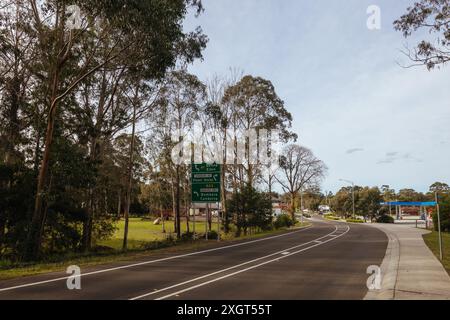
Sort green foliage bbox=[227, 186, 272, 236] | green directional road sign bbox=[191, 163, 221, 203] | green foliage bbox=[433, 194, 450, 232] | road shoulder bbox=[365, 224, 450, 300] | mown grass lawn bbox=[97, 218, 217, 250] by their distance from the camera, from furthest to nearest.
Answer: green foliage bbox=[227, 186, 272, 236] < green foliage bbox=[433, 194, 450, 232] < mown grass lawn bbox=[97, 218, 217, 250] < green directional road sign bbox=[191, 163, 221, 203] < road shoulder bbox=[365, 224, 450, 300]

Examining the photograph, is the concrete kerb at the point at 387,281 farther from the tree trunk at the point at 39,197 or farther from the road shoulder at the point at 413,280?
the tree trunk at the point at 39,197

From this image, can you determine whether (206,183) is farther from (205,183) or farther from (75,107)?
(75,107)

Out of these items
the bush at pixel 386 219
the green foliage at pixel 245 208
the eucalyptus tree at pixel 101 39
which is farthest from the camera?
the bush at pixel 386 219

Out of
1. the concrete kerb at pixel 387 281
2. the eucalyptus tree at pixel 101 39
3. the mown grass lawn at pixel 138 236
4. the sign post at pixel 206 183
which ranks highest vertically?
the eucalyptus tree at pixel 101 39

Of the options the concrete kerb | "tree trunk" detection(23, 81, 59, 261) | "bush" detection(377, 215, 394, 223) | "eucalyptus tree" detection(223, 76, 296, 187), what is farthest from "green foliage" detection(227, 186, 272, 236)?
"bush" detection(377, 215, 394, 223)

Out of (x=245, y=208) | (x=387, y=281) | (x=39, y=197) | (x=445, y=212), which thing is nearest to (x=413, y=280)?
(x=387, y=281)

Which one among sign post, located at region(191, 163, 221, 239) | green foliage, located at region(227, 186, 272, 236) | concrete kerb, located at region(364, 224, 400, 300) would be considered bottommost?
concrete kerb, located at region(364, 224, 400, 300)

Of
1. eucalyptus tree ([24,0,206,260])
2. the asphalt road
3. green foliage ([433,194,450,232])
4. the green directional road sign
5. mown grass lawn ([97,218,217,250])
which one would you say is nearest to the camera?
the asphalt road

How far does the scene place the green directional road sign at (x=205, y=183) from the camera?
2489 cm

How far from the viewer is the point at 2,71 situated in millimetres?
22031

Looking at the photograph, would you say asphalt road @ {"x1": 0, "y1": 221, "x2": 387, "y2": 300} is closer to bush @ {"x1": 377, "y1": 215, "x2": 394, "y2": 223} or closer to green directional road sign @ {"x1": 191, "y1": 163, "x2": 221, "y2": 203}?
green directional road sign @ {"x1": 191, "y1": 163, "x2": 221, "y2": 203}

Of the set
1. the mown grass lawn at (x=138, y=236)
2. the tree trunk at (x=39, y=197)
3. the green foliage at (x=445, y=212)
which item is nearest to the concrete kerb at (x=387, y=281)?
the tree trunk at (x=39, y=197)

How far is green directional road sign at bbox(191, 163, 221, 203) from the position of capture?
2489 centimetres
